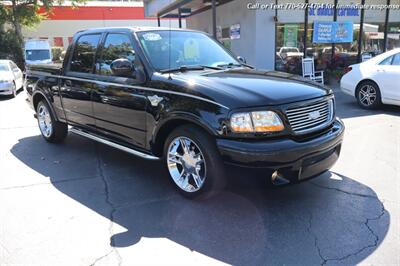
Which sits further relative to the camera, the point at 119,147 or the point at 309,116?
the point at 119,147

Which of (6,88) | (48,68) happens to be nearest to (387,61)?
(48,68)

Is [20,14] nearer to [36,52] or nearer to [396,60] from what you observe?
[36,52]

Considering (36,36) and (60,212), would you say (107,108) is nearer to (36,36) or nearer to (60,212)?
(60,212)

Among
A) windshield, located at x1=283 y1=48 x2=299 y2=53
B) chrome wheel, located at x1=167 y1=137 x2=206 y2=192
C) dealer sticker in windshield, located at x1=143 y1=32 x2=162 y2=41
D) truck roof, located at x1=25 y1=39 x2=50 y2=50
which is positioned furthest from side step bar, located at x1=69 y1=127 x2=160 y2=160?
truck roof, located at x1=25 y1=39 x2=50 y2=50

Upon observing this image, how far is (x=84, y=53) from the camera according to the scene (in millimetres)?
5332

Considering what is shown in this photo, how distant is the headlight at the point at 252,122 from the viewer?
11.1 feet

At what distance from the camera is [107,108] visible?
4766mm

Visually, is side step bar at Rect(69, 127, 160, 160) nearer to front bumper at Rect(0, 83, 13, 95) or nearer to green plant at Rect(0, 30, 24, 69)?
front bumper at Rect(0, 83, 13, 95)

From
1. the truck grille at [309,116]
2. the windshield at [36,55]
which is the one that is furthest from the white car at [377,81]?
the windshield at [36,55]

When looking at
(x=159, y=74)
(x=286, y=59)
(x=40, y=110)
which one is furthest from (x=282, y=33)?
(x=159, y=74)

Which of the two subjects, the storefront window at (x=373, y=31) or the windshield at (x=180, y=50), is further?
the storefront window at (x=373, y=31)

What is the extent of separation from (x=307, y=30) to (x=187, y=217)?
12407mm

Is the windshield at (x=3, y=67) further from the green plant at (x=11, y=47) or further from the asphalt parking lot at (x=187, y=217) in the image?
the green plant at (x=11, y=47)

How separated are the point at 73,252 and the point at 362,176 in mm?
3486
